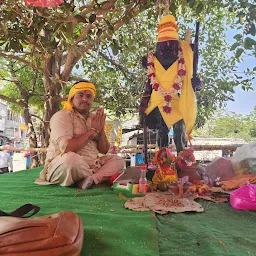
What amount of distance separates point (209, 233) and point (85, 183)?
5.55 feet

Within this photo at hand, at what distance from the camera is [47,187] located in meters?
3.04

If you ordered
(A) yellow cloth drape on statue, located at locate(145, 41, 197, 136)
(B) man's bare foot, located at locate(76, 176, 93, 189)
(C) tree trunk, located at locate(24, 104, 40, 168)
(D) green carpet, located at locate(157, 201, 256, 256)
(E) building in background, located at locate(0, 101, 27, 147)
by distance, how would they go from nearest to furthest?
(D) green carpet, located at locate(157, 201, 256, 256) → (B) man's bare foot, located at locate(76, 176, 93, 189) → (A) yellow cloth drape on statue, located at locate(145, 41, 197, 136) → (C) tree trunk, located at locate(24, 104, 40, 168) → (E) building in background, located at locate(0, 101, 27, 147)

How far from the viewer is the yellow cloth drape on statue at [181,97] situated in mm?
3049

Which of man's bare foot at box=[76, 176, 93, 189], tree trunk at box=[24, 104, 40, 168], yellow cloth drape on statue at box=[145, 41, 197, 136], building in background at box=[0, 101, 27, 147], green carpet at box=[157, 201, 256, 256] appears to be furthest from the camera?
building in background at box=[0, 101, 27, 147]

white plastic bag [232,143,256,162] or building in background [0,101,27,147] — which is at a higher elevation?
building in background [0,101,27,147]

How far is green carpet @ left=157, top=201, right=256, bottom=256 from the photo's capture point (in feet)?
4.36

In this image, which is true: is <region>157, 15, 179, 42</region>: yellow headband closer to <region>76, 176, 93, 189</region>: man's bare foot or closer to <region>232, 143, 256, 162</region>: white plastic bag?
<region>232, 143, 256, 162</region>: white plastic bag

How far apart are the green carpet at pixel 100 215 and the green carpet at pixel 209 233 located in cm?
9

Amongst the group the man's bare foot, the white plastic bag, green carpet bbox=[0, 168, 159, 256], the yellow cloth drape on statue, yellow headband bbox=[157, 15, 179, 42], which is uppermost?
yellow headband bbox=[157, 15, 179, 42]

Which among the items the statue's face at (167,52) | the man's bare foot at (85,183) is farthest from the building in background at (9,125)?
the statue's face at (167,52)

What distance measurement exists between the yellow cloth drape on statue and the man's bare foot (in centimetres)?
108

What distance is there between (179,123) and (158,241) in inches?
74.1

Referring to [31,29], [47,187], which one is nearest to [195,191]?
[47,187]

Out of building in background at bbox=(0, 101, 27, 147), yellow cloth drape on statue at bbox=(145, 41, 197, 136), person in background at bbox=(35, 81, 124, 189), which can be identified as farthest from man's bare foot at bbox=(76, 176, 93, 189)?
building in background at bbox=(0, 101, 27, 147)
